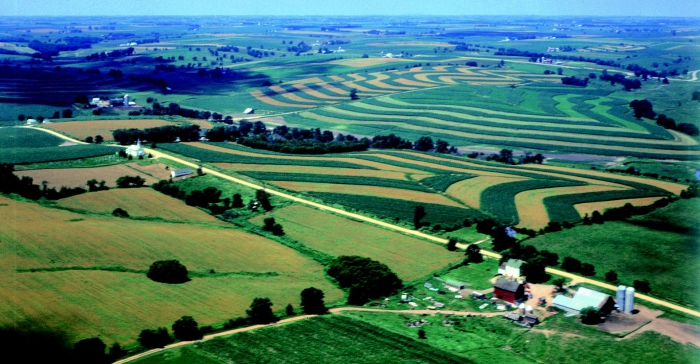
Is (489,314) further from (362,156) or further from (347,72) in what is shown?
(347,72)

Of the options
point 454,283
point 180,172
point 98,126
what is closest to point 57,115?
point 98,126

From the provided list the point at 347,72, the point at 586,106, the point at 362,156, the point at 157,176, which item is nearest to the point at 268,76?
the point at 347,72

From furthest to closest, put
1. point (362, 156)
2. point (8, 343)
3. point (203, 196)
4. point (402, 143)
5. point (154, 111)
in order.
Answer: point (154, 111) → point (402, 143) → point (362, 156) → point (203, 196) → point (8, 343)

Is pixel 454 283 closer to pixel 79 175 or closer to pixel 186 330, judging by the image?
pixel 186 330

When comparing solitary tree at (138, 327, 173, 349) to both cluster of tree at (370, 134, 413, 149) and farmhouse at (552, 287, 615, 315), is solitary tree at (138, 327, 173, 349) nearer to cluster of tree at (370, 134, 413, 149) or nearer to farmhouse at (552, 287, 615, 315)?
farmhouse at (552, 287, 615, 315)

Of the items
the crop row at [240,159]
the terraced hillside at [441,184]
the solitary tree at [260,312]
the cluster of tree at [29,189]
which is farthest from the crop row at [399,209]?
the cluster of tree at [29,189]

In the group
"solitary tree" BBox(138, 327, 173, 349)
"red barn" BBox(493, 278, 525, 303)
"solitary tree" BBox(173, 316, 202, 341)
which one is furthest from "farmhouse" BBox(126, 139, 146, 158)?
"red barn" BBox(493, 278, 525, 303)

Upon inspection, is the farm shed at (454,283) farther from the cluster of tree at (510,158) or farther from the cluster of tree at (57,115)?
the cluster of tree at (57,115)
